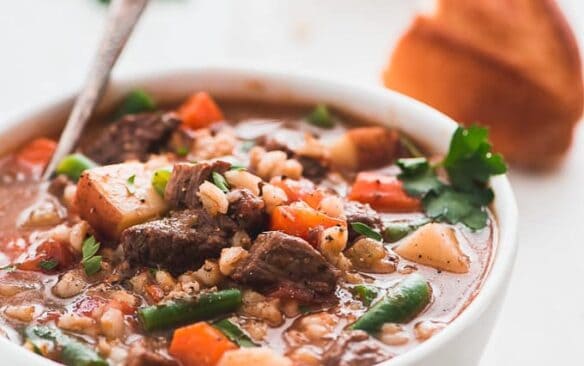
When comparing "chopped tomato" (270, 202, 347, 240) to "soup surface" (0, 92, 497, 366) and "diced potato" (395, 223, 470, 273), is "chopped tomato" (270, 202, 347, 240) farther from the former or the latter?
"diced potato" (395, 223, 470, 273)

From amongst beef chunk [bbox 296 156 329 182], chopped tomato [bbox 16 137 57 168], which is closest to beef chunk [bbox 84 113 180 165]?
chopped tomato [bbox 16 137 57 168]

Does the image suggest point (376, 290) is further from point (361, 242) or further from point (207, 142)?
point (207, 142)

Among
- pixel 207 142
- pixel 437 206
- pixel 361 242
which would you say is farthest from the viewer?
pixel 207 142

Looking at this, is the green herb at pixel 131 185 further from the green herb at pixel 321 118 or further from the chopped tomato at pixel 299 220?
the green herb at pixel 321 118

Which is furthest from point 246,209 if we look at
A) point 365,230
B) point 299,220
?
point 365,230

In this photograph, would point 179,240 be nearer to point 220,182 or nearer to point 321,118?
point 220,182

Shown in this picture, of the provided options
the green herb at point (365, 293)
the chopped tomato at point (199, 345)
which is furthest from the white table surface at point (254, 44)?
the chopped tomato at point (199, 345)

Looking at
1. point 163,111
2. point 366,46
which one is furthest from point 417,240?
point 366,46
